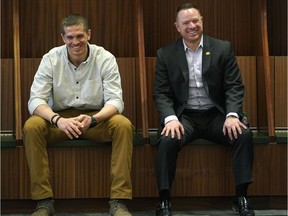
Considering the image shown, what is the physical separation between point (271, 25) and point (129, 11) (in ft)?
2.66

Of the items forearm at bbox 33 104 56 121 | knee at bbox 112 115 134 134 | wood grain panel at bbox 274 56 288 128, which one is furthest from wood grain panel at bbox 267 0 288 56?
forearm at bbox 33 104 56 121

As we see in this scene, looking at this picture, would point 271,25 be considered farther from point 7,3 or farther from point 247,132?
point 7,3

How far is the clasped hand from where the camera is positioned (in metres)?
2.69

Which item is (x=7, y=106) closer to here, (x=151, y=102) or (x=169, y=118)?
(x=151, y=102)

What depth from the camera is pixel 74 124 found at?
2.71 meters

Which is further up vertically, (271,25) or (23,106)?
(271,25)

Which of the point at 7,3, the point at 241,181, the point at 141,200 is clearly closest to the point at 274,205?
the point at 241,181

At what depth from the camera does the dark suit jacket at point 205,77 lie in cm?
290

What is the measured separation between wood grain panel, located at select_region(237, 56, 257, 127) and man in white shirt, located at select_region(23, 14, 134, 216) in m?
0.77

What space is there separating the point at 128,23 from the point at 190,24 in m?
0.57

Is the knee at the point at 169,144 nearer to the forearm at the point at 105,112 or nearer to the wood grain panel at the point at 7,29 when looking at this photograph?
the forearm at the point at 105,112

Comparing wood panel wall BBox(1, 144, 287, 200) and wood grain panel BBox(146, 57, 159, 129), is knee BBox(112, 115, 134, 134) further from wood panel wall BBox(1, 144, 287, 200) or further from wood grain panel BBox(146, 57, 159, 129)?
wood grain panel BBox(146, 57, 159, 129)

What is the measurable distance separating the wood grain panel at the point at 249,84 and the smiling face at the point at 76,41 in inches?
36.0

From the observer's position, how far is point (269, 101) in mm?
3043
